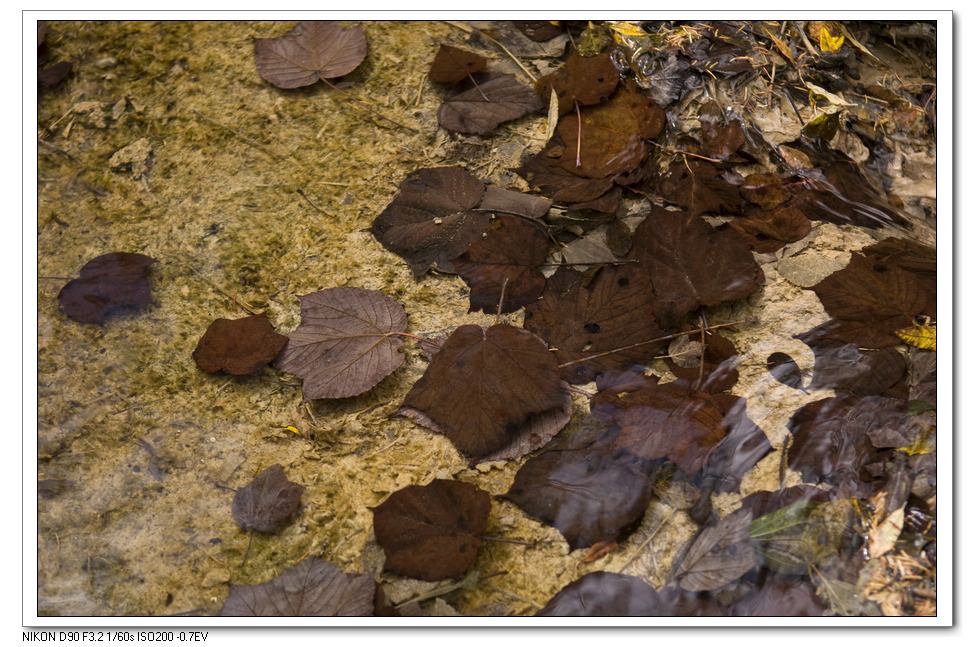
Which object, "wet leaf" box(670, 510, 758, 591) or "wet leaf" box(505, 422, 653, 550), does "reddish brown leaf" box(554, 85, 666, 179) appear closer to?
"wet leaf" box(505, 422, 653, 550)

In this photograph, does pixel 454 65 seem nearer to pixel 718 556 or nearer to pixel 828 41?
pixel 828 41

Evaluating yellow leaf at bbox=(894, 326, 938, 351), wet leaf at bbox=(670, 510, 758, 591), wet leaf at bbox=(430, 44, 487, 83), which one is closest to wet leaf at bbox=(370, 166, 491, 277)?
wet leaf at bbox=(430, 44, 487, 83)

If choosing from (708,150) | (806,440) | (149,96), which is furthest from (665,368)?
(149,96)

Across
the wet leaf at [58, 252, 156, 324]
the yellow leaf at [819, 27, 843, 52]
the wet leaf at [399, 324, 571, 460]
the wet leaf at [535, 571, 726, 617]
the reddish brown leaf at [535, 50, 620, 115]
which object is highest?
the yellow leaf at [819, 27, 843, 52]

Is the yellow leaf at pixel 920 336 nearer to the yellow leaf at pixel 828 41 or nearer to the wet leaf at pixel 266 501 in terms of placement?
the yellow leaf at pixel 828 41

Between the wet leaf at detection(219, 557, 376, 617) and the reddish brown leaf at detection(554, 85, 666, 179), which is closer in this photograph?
the wet leaf at detection(219, 557, 376, 617)

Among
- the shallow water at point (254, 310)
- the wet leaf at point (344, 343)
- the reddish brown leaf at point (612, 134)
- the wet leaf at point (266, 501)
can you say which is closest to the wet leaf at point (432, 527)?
the shallow water at point (254, 310)

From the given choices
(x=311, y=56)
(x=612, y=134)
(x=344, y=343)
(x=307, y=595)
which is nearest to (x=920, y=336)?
(x=612, y=134)
